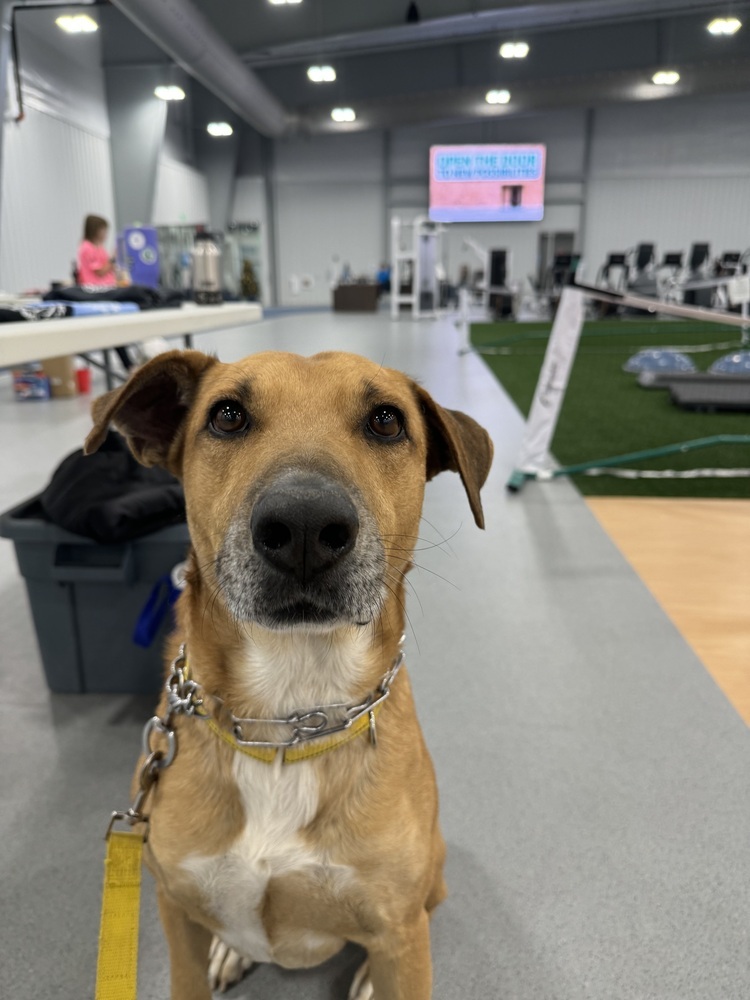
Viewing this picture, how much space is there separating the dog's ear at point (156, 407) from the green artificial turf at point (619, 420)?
2971mm

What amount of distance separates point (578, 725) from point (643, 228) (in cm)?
2157

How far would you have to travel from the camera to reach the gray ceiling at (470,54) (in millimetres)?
14141

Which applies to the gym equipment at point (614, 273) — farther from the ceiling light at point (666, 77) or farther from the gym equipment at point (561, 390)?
the gym equipment at point (561, 390)

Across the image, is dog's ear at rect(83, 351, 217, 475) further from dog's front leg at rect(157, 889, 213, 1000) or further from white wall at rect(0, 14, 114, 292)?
white wall at rect(0, 14, 114, 292)

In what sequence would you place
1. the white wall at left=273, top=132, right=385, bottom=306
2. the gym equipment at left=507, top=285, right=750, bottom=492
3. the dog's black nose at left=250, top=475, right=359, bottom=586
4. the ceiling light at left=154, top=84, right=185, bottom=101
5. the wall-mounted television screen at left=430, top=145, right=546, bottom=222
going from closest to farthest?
the dog's black nose at left=250, top=475, right=359, bottom=586 → the gym equipment at left=507, top=285, right=750, bottom=492 → the ceiling light at left=154, top=84, right=185, bottom=101 → the wall-mounted television screen at left=430, top=145, right=546, bottom=222 → the white wall at left=273, top=132, right=385, bottom=306

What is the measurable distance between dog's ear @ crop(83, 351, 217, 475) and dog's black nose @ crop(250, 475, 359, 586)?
1.29ft

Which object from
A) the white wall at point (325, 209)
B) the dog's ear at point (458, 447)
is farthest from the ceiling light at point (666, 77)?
the dog's ear at point (458, 447)

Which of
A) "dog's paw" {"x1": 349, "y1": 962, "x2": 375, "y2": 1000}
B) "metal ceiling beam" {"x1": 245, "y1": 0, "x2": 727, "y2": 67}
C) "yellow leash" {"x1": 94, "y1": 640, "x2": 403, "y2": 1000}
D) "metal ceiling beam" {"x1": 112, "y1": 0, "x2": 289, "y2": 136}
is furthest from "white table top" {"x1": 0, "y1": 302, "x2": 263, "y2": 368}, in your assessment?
"metal ceiling beam" {"x1": 245, "y1": 0, "x2": 727, "y2": 67}

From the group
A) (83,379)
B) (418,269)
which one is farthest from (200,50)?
(83,379)

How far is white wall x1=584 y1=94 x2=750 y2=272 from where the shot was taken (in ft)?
61.9

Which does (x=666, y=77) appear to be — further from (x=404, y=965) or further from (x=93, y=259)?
(x=404, y=965)

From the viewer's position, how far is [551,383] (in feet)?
12.7

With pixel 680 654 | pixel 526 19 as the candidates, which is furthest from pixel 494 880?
pixel 526 19

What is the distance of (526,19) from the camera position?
1602 centimetres
